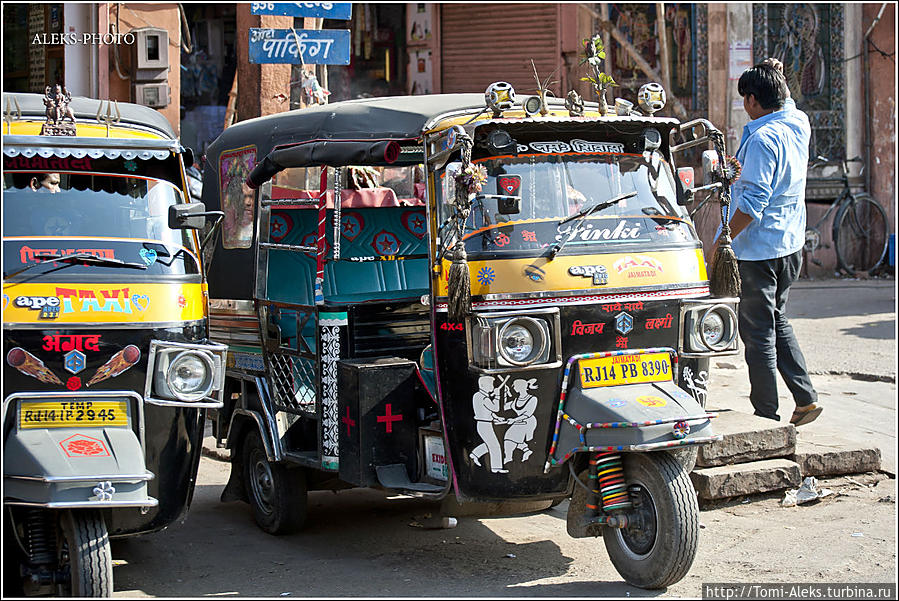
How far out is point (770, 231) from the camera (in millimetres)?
6555

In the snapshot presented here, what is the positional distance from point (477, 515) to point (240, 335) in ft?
6.77

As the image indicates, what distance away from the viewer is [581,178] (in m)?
5.02

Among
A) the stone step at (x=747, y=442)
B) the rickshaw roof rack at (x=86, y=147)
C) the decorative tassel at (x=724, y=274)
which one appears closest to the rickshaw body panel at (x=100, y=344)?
the rickshaw roof rack at (x=86, y=147)

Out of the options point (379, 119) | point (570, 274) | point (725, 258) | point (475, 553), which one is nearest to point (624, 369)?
point (570, 274)

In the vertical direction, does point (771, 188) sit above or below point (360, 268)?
above

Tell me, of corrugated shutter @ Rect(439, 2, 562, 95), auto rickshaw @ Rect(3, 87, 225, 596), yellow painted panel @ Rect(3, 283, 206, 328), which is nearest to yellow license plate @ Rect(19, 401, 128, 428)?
auto rickshaw @ Rect(3, 87, 225, 596)

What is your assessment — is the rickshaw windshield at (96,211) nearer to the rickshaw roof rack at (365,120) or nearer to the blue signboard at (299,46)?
the rickshaw roof rack at (365,120)

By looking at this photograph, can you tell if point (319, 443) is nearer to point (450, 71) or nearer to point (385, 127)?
point (385, 127)

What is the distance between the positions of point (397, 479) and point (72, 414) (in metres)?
1.62

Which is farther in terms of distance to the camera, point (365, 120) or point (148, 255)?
point (365, 120)

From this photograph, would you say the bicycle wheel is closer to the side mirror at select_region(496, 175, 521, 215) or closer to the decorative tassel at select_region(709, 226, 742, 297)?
the decorative tassel at select_region(709, 226, 742, 297)

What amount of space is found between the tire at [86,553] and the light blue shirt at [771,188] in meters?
4.15

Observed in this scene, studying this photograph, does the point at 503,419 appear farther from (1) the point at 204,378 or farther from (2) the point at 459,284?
(1) the point at 204,378

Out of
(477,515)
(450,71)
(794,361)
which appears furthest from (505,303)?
(450,71)
